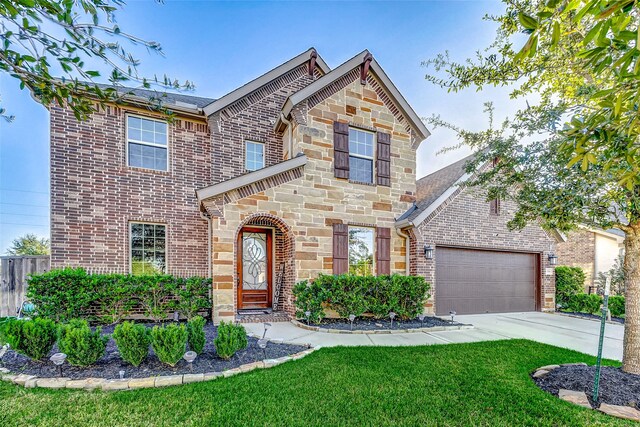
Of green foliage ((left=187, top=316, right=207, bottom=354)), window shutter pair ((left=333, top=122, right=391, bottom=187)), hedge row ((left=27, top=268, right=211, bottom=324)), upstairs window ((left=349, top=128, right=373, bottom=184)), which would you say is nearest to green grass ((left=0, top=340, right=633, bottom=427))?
green foliage ((left=187, top=316, right=207, bottom=354))

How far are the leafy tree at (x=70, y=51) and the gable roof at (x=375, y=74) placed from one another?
589 cm

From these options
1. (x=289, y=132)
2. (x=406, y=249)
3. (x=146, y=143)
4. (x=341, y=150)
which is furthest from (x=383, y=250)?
(x=146, y=143)

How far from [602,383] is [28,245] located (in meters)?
33.3

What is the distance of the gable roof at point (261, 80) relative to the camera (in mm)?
9078

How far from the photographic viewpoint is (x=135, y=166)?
28.7 ft

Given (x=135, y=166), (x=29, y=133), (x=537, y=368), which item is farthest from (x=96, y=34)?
(x=29, y=133)

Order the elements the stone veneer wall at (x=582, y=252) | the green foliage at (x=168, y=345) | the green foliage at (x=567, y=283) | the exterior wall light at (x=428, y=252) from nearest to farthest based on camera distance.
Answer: the green foliage at (x=168, y=345) → the exterior wall light at (x=428, y=252) → the green foliage at (x=567, y=283) → the stone veneer wall at (x=582, y=252)

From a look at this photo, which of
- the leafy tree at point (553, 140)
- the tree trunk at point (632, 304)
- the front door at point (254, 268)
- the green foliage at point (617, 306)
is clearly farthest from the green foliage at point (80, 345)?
the green foliage at point (617, 306)

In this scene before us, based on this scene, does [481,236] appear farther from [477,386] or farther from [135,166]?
[135,166]

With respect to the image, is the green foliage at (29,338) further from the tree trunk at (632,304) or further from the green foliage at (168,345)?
the tree trunk at (632,304)

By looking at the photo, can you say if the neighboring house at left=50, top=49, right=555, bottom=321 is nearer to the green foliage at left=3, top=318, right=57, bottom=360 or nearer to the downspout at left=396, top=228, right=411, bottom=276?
the downspout at left=396, top=228, right=411, bottom=276

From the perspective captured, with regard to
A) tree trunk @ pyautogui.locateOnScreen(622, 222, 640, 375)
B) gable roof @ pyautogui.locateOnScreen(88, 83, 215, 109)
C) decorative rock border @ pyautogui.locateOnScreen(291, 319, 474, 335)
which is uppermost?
gable roof @ pyautogui.locateOnScreen(88, 83, 215, 109)

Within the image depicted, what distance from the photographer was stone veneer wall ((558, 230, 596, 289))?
14750 millimetres

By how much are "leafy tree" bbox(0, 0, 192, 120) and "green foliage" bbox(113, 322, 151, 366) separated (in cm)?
309
